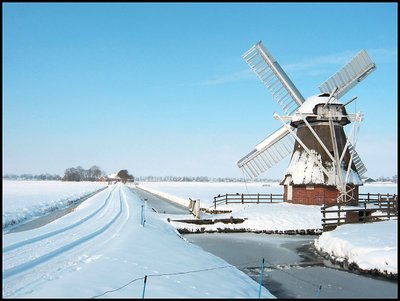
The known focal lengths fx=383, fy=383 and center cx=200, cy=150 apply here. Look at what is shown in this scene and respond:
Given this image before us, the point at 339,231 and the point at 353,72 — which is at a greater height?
the point at 353,72

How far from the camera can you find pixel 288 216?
69.7ft

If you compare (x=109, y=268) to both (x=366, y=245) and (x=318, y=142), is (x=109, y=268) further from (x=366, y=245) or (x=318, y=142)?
(x=318, y=142)

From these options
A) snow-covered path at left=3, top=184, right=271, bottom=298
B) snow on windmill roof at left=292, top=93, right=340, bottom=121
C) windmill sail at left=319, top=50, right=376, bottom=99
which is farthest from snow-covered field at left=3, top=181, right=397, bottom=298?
windmill sail at left=319, top=50, right=376, bottom=99

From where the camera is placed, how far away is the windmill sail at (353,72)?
25.8 metres

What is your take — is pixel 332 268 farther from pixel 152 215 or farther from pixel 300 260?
pixel 152 215

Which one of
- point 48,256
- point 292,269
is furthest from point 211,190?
point 48,256

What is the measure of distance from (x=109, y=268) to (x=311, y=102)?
20.1 metres

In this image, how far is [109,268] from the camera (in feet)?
28.3

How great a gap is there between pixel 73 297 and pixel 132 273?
234 cm

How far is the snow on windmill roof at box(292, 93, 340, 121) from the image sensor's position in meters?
24.8

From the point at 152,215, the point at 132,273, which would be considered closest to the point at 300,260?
the point at 132,273

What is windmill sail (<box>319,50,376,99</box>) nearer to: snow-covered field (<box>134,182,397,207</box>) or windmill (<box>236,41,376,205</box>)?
windmill (<box>236,41,376,205</box>)

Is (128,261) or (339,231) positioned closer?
(128,261)

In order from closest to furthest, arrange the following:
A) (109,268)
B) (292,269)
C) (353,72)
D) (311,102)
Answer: (109,268) < (292,269) < (311,102) < (353,72)
